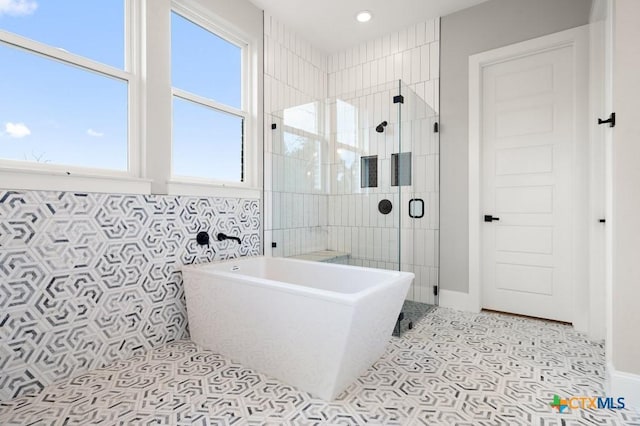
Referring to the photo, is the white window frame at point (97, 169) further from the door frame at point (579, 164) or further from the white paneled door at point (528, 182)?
the door frame at point (579, 164)

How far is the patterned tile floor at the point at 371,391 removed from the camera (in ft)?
4.91

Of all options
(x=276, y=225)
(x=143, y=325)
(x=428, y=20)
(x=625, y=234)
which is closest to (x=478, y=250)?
(x=625, y=234)

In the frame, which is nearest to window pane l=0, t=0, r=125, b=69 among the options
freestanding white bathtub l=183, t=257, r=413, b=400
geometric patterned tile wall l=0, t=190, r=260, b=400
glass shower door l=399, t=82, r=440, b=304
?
geometric patterned tile wall l=0, t=190, r=260, b=400

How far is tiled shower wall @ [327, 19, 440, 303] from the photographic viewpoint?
270 cm

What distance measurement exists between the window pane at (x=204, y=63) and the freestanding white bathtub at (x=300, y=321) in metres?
1.48

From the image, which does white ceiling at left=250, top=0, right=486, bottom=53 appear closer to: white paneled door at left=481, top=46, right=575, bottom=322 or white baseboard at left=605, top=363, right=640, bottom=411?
white paneled door at left=481, top=46, right=575, bottom=322

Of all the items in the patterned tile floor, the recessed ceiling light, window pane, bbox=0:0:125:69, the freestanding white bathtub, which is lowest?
the patterned tile floor

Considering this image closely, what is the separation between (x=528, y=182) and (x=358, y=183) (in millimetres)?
1511

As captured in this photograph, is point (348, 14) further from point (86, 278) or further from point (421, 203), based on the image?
point (86, 278)

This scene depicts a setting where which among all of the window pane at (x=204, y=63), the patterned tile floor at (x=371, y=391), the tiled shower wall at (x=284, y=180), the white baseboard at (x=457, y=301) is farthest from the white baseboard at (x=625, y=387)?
the window pane at (x=204, y=63)

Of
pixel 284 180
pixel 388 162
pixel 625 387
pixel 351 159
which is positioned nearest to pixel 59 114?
pixel 284 180

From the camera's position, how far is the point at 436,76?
322cm

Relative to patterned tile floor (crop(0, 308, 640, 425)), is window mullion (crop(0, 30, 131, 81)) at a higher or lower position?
higher

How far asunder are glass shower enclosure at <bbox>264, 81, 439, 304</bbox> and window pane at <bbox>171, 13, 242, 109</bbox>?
1.74 ft
